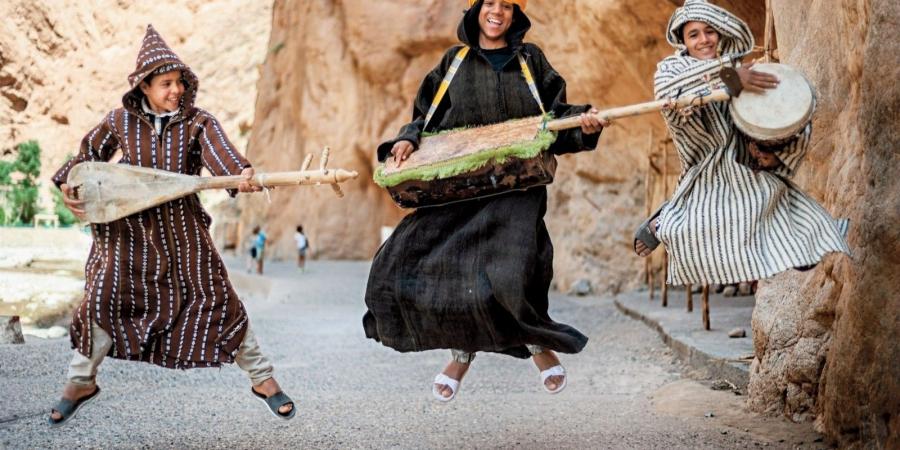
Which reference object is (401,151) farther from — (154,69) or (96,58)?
(96,58)

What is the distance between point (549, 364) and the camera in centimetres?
410

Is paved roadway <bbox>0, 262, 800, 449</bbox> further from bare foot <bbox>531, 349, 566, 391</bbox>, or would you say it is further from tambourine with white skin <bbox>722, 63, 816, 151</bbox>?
tambourine with white skin <bbox>722, 63, 816, 151</bbox>

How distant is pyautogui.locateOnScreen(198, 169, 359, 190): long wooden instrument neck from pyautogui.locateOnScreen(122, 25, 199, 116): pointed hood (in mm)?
514

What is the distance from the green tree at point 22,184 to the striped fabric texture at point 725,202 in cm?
750

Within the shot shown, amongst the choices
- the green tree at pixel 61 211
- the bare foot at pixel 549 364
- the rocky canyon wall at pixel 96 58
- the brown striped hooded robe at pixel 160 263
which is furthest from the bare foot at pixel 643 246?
the green tree at pixel 61 211

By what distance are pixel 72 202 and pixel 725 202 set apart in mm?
2861

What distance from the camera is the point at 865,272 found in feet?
11.5

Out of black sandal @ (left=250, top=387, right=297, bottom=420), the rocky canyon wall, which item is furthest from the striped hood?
the rocky canyon wall

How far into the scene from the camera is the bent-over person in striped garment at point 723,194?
11.0ft

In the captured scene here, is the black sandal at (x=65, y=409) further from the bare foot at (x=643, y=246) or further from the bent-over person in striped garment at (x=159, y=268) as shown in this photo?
the bare foot at (x=643, y=246)

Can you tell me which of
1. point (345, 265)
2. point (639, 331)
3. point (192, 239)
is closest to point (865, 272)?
point (192, 239)

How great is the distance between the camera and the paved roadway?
456 centimetres

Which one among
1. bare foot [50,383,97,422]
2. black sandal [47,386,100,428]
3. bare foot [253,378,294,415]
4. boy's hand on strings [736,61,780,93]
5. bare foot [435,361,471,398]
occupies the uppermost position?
boy's hand on strings [736,61,780,93]

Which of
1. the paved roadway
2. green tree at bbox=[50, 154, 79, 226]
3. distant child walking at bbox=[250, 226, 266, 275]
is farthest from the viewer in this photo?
distant child walking at bbox=[250, 226, 266, 275]
